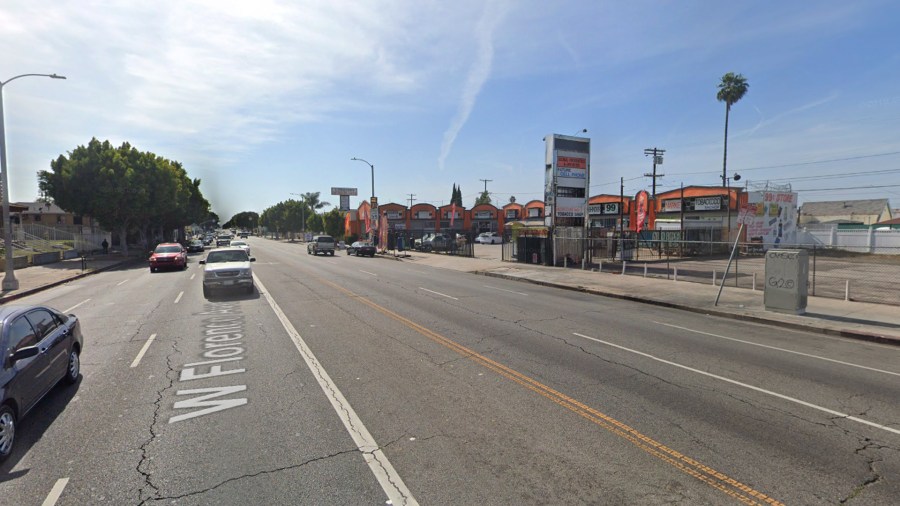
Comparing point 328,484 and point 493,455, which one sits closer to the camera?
point 328,484

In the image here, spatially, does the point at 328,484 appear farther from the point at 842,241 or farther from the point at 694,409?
the point at 842,241

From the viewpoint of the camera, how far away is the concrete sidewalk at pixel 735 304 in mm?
11156

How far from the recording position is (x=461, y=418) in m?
5.38

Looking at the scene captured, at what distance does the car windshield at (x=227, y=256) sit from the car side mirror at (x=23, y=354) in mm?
11829

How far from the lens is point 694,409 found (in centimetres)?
573

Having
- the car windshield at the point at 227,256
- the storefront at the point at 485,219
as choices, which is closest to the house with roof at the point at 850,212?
the storefront at the point at 485,219

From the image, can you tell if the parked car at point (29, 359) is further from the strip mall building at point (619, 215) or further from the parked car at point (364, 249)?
the parked car at point (364, 249)

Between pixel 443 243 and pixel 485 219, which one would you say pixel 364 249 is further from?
pixel 485 219

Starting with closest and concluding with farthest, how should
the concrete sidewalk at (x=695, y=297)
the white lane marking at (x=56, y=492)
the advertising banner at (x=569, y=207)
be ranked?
the white lane marking at (x=56, y=492) < the concrete sidewalk at (x=695, y=297) < the advertising banner at (x=569, y=207)

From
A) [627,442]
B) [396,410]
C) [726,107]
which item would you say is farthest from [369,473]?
[726,107]

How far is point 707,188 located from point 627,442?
50223 millimetres

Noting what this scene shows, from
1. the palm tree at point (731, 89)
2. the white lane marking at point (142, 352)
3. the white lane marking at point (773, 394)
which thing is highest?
the palm tree at point (731, 89)

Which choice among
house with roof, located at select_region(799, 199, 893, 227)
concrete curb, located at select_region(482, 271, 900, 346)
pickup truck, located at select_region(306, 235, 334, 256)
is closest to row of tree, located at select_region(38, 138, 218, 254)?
pickup truck, located at select_region(306, 235, 334, 256)

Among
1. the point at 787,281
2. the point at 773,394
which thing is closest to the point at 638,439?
the point at 773,394
